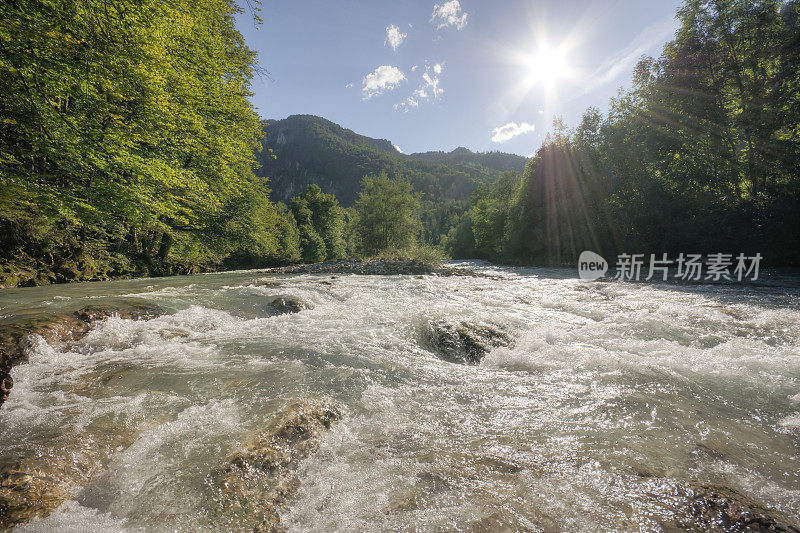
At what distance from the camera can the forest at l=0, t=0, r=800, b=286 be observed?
20.8 ft

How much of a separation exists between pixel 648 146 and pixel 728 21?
263 inches

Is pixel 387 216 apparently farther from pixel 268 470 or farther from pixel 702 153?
pixel 268 470

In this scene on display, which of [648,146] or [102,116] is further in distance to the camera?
[648,146]

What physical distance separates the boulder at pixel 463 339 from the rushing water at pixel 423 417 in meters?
0.22

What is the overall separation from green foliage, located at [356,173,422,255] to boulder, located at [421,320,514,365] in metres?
19.1

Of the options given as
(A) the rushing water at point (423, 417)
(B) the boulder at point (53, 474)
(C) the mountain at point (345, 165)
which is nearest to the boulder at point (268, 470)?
(A) the rushing water at point (423, 417)

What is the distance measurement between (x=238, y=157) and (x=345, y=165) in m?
149

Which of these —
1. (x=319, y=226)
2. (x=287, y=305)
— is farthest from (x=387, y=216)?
(x=319, y=226)

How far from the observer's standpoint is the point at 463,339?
4426mm

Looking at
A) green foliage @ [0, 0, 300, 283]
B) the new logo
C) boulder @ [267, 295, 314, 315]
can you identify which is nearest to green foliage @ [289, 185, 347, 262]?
green foliage @ [0, 0, 300, 283]

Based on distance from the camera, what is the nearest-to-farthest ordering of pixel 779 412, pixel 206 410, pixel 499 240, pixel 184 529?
pixel 184 529 < pixel 206 410 < pixel 779 412 < pixel 499 240

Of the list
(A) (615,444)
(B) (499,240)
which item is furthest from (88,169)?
(B) (499,240)

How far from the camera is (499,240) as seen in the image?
107 feet

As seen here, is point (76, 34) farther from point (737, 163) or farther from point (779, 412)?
point (737, 163)
